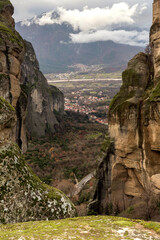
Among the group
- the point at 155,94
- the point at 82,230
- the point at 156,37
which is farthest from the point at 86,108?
the point at 82,230

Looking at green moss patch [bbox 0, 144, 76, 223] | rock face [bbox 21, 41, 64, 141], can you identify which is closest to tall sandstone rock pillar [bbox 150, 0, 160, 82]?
green moss patch [bbox 0, 144, 76, 223]

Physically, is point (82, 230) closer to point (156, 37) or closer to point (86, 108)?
point (156, 37)

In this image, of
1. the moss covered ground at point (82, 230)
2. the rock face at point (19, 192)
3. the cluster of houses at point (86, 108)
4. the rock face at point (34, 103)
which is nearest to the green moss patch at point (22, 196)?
the rock face at point (19, 192)

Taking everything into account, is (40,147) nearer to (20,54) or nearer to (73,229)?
(20,54)

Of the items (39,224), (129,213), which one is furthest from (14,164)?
(129,213)

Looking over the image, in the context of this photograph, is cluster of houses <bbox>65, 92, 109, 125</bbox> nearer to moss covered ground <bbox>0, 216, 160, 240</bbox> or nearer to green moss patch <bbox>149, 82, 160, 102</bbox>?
green moss patch <bbox>149, 82, 160, 102</bbox>
